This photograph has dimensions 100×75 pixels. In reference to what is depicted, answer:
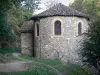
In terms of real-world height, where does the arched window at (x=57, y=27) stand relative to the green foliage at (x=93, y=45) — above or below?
above

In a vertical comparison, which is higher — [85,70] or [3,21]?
[3,21]

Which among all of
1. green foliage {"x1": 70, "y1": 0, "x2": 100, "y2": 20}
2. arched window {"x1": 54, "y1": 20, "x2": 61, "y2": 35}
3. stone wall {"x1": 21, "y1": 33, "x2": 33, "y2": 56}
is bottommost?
stone wall {"x1": 21, "y1": 33, "x2": 33, "y2": 56}

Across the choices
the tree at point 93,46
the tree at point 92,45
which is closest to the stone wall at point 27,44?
the tree at point 92,45

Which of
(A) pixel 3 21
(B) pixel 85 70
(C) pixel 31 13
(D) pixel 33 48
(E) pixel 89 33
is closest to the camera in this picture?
(E) pixel 89 33

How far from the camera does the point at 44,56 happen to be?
1130 inches

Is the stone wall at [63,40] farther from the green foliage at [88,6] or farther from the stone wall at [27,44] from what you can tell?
the green foliage at [88,6]

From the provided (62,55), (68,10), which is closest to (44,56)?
(62,55)

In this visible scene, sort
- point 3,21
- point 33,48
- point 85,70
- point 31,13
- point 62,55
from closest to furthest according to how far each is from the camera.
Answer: point 85,70
point 3,21
point 62,55
point 33,48
point 31,13

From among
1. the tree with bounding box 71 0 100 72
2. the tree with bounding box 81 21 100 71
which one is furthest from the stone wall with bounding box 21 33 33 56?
the tree with bounding box 81 21 100 71

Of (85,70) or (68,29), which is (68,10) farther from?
(85,70)

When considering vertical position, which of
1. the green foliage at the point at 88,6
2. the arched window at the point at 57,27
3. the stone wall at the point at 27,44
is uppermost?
the green foliage at the point at 88,6

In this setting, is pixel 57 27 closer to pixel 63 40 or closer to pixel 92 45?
pixel 63 40

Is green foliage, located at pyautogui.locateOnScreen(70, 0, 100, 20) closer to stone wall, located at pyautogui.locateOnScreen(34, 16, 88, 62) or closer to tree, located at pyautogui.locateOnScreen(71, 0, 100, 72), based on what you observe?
stone wall, located at pyautogui.locateOnScreen(34, 16, 88, 62)

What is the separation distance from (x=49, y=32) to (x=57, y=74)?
39.0 feet
